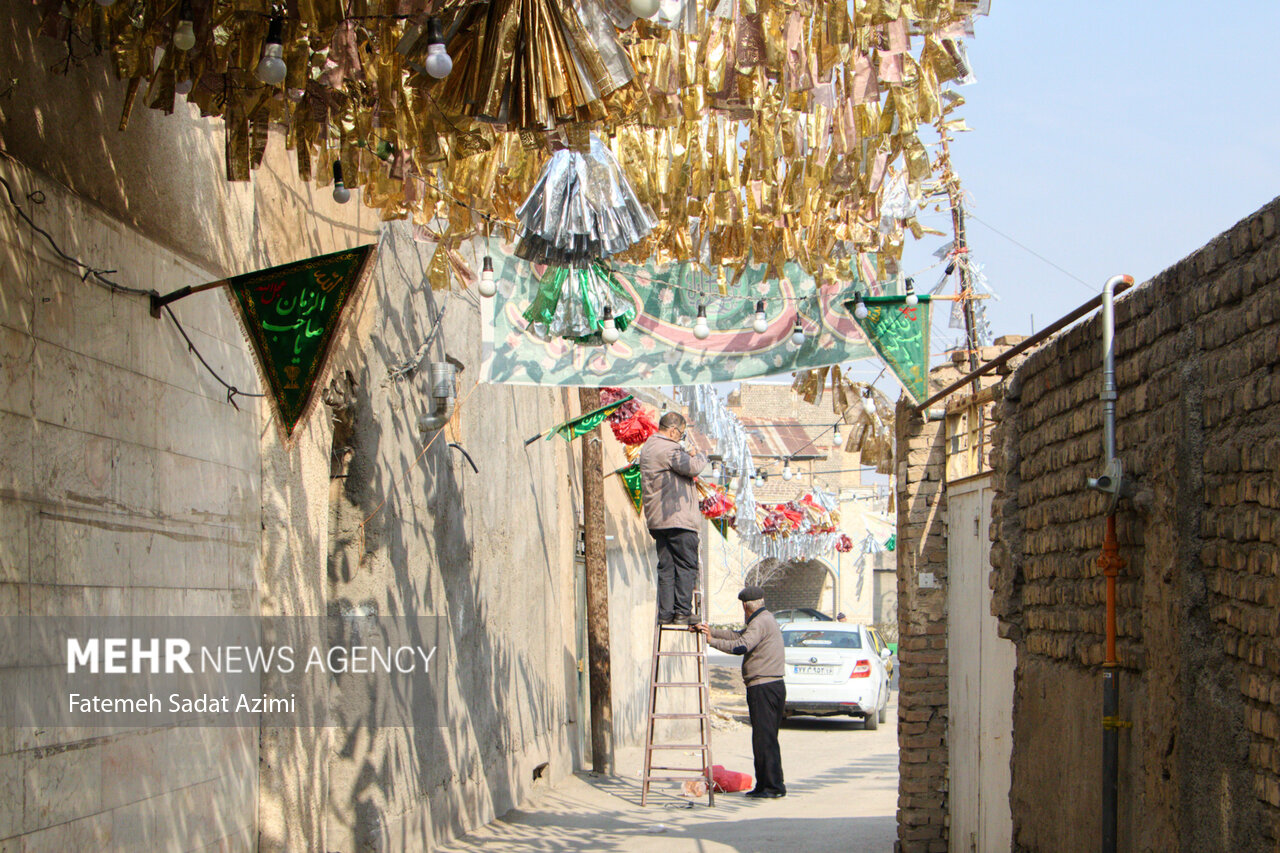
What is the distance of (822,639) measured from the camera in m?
19.6

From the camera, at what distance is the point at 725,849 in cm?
859

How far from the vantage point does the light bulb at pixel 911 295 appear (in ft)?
27.3

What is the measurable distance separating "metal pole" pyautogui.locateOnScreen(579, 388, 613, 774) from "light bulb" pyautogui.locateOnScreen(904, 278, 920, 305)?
5.00 meters

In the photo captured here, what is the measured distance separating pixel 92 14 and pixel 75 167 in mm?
581

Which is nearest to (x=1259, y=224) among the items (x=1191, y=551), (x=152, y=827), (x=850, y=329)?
(x=1191, y=551)

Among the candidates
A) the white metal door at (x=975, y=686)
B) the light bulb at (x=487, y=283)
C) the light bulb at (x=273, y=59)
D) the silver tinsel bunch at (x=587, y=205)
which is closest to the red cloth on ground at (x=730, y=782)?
the white metal door at (x=975, y=686)

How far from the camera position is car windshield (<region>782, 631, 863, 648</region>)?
63.2 feet

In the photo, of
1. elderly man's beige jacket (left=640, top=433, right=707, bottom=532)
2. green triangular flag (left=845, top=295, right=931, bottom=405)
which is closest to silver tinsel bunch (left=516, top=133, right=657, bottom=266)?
green triangular flag (left=845, top=295, right=931, bottom=405)

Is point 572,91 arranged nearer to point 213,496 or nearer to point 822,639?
point 213,496

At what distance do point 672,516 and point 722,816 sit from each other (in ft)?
8.58

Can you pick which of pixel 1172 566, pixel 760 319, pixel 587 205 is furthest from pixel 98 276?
pixel 760 319

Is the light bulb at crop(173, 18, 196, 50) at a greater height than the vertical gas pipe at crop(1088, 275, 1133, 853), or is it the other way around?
the light bulb at crop(173, 18, 196, 50)

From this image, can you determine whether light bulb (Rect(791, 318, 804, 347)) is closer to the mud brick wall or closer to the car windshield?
the mud brick wall

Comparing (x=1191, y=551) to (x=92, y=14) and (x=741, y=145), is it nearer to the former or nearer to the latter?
(x=741, y=145)
